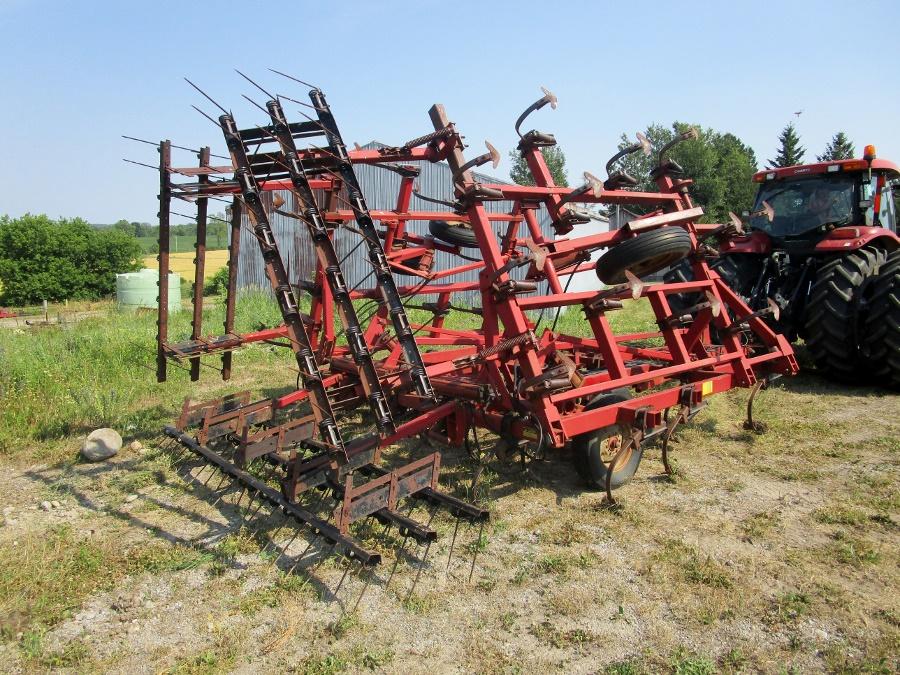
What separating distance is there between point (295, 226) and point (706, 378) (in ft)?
46.5

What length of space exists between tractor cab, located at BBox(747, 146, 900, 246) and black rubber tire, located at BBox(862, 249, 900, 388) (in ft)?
3.09

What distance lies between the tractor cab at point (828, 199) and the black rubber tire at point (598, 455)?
4.00 metres

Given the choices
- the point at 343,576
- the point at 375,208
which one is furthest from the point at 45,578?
the point at 375,208

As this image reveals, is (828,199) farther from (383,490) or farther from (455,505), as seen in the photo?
(383,490)

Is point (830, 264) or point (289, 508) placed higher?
point (830, 264)

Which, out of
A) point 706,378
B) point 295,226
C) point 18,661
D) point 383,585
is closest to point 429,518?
point 383,585

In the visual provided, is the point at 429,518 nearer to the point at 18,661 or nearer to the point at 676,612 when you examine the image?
the point at 676,612

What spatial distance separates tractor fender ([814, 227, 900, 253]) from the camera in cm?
664

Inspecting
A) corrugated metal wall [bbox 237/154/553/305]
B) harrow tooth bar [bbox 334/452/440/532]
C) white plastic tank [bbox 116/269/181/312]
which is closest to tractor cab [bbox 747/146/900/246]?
harrow tooth bar [bbox 334/452/440/532]

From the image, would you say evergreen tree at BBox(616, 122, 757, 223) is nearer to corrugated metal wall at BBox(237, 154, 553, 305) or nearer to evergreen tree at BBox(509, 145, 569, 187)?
evergreen tree at BBox(509, 145, 569, 187)

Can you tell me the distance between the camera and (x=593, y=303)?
160 inches

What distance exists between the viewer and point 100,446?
505cm

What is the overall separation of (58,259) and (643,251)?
25.5 m

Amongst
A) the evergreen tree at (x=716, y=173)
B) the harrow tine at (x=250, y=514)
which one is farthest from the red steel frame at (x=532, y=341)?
the evergreen tree at (x=716, y=173)
